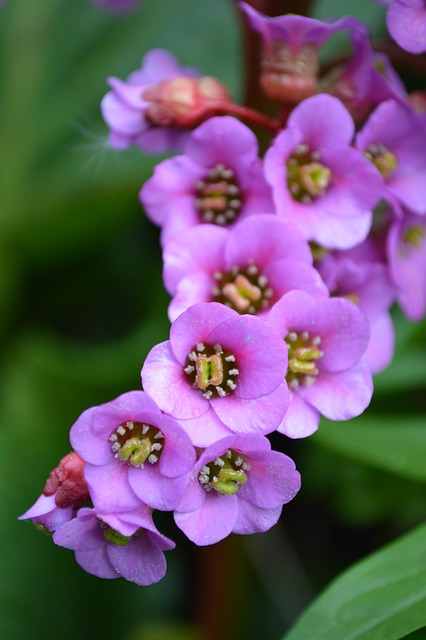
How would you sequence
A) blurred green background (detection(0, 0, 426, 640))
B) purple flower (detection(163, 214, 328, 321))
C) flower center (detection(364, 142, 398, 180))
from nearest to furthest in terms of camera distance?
purple flower (detection(163, 214, 328, 321)) → flower center (detection(364, 142, 398, 180)) → blurred green background (detection(0, 0, 426, 640))

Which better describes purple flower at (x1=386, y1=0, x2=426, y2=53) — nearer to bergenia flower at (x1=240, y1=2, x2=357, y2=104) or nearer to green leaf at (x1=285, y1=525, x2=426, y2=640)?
bergenia flower at (x1=240, y1=2, x2=357, y2=104)

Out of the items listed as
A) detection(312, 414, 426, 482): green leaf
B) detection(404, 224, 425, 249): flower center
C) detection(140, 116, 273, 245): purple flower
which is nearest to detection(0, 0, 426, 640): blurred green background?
detection(312, 414, 426, 482): green leaf

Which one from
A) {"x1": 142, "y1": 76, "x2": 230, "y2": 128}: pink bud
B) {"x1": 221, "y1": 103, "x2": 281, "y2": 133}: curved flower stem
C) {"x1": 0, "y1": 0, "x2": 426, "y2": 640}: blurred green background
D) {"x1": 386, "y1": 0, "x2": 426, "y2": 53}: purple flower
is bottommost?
{"x1": 0, "y1": 0, "x2": 426, "y2": 640}: blurred green background

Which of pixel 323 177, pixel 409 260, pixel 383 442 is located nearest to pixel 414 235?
pixel 409 260

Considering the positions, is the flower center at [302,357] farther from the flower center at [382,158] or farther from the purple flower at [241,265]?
the flower center at [382,158]

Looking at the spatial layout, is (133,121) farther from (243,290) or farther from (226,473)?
(226,473)

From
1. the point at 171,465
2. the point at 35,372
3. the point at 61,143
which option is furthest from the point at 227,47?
the point at 171,465

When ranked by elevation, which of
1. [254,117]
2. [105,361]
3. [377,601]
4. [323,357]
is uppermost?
[254,117]
